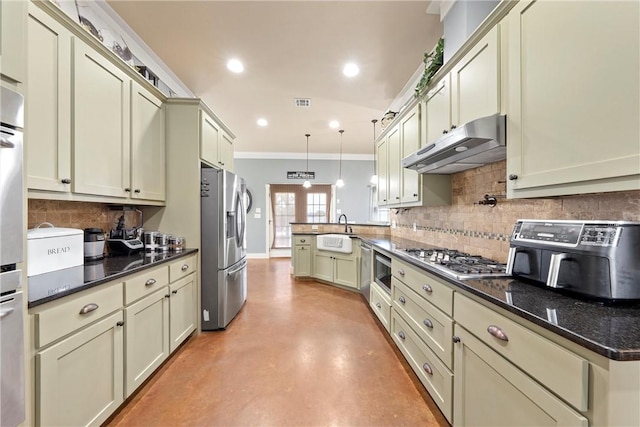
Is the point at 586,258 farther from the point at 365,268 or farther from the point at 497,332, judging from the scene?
the point at 365,268

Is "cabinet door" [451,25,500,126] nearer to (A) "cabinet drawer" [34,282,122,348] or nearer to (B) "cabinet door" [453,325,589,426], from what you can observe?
(B) "cabinet door" [453,325,589,426]

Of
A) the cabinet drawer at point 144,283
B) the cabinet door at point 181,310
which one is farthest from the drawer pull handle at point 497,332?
the cabinet door at point 181,310

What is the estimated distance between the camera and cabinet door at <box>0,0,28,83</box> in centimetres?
95

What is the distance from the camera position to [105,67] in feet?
5.95

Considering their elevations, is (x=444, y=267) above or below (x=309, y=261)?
above

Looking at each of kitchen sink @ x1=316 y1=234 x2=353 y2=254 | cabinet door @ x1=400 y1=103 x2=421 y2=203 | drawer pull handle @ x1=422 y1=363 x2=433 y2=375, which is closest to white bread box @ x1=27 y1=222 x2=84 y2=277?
drawer pull handle @ x1=422 y1=363 x2=433 y2=375

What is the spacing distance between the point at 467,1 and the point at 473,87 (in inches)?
31.1

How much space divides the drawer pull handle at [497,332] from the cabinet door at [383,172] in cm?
247

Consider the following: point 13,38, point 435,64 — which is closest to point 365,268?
point 435,64

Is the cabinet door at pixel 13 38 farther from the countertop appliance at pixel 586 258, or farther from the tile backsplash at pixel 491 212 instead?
the tile backsplash at pixel 491 212

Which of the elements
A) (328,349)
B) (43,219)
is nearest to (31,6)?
(43,219)

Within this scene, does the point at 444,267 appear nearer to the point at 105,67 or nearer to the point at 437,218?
the point at 437,218

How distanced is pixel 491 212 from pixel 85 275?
273 centimetres

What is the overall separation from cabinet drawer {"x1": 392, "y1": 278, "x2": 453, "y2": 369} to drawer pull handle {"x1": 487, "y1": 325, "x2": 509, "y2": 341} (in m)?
0.34
